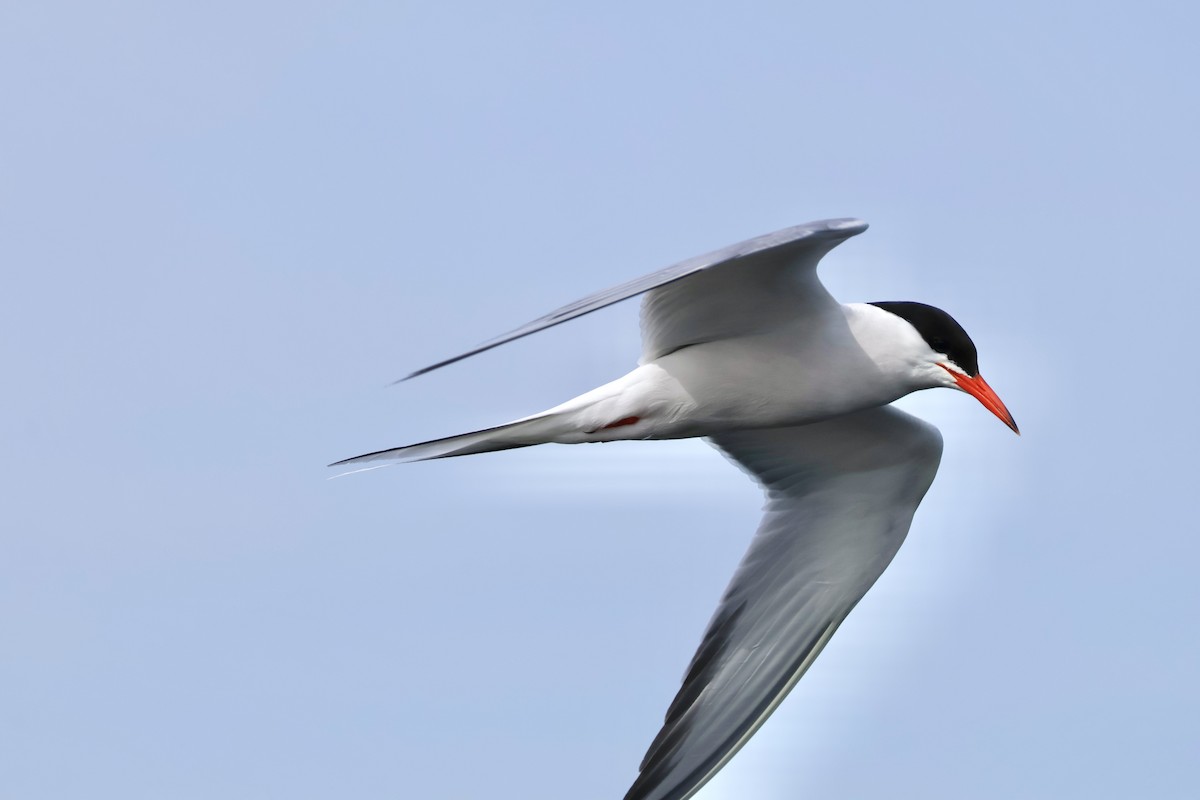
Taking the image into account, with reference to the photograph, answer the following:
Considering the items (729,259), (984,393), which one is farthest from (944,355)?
(729,259)

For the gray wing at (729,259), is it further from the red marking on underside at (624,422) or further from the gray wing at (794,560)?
the gray wing at (794,560)

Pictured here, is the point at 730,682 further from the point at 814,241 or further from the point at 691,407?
the point at 814,241

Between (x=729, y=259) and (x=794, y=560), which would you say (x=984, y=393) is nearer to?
(x=794, y=560)

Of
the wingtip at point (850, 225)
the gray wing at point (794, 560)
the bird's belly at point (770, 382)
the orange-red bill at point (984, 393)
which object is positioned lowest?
the gray wing at point (794, 560)

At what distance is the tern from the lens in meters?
8.36

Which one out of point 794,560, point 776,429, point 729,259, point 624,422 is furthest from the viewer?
point 776,429

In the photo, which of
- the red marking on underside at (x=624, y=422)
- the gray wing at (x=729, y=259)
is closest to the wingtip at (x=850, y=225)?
the gray wing at (x=729, y=259)

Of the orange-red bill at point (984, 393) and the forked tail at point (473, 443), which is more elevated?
the forked tail at point (473, 443)

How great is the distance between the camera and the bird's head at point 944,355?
8539 millimetres

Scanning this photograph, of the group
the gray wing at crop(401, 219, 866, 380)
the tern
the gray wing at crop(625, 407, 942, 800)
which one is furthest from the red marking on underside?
the gray wing at crop(625, 407, 942, 800)

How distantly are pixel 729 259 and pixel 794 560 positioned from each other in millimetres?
3414

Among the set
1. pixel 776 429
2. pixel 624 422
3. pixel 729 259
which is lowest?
pixel 776 429

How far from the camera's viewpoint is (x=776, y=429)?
1002 centimetres

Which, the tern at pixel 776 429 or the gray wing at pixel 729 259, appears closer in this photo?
the gray wing at pixel 729 259
